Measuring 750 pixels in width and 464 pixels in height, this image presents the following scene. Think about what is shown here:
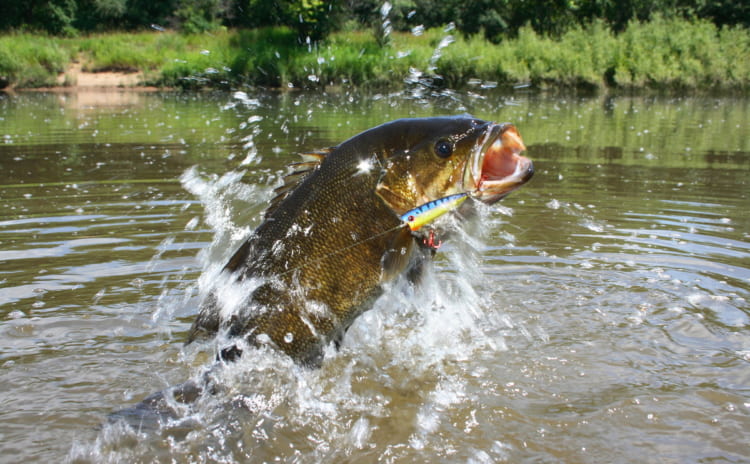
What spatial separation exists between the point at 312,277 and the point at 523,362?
1.42 metres

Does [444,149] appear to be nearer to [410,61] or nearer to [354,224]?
[354,224]

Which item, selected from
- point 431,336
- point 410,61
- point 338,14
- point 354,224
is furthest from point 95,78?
point 354,224

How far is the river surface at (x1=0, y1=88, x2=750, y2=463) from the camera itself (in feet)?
9.64

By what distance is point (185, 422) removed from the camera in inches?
117

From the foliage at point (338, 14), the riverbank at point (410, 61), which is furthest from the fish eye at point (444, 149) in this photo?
the foliage at point (338, 14)

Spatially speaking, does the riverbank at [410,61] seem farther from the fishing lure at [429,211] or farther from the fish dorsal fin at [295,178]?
the fishing lure at [429,211]

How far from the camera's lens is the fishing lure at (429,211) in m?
2.95

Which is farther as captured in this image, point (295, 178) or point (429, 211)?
point (295, 178)

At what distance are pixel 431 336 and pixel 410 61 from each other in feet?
79.0

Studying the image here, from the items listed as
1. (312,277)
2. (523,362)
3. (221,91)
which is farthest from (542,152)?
(221,91)

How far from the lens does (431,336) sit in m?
4.12

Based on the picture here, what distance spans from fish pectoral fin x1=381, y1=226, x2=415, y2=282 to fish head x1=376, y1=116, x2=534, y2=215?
133 mm

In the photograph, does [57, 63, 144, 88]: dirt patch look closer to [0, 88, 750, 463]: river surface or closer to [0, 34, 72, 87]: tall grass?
[0, 34, 72, 87]: tall grass

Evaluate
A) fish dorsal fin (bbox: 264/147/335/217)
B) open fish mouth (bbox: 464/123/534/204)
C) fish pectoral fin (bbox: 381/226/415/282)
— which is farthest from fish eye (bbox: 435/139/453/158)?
fish dorsal fin (bbox: 264/147/335/217)
